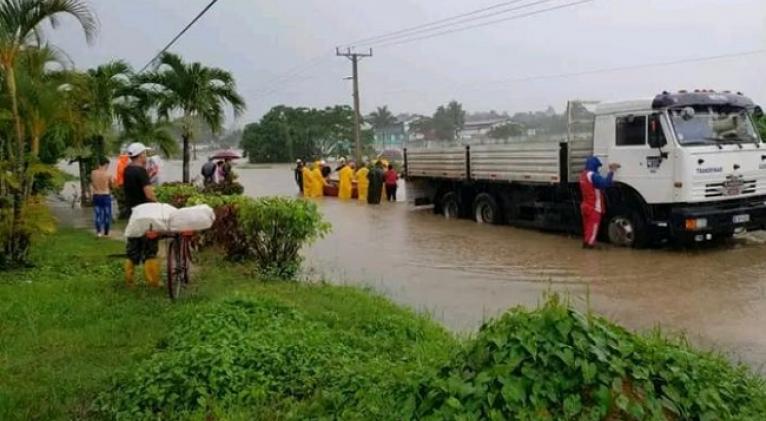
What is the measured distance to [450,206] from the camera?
18203mm

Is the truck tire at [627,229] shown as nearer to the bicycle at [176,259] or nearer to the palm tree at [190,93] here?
the bicycle at [176,259]

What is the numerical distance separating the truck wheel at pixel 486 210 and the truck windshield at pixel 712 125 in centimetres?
536

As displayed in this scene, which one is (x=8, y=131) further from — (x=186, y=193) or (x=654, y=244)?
(x=654, y=244)

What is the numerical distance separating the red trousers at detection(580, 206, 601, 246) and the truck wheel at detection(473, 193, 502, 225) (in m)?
4.04

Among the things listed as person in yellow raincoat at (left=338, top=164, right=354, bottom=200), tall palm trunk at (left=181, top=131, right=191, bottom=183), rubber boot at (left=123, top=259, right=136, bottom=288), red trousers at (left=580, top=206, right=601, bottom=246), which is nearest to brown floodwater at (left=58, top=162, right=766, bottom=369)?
red trousers at (left=580, top=206, right=601, bottom=246)

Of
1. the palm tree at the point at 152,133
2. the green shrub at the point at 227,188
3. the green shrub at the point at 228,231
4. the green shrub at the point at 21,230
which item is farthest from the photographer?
the palm tree at the point at 152,133

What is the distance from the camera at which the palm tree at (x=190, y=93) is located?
18.4m

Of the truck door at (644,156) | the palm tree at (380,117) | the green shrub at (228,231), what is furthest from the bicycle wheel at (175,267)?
the palm tree at (380,117)

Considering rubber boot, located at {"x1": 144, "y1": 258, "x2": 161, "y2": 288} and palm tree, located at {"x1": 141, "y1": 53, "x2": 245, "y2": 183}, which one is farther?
palm tree, located at {"x1": 141, "y1": 53, "x2": 245, "y2": 183}

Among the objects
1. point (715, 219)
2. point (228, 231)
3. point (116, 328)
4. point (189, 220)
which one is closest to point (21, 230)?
point (228, 231)

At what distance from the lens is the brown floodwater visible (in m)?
7.30

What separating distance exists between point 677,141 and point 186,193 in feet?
27.8

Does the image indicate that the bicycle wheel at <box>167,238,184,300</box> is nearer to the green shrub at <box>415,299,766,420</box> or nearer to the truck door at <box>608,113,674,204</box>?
the green shrub at <box>415,299,766,420</box>

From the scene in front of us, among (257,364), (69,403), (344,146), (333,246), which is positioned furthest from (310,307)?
(344,146)
